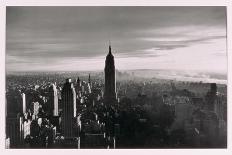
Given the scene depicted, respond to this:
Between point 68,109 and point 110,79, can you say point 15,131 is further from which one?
point 110,79

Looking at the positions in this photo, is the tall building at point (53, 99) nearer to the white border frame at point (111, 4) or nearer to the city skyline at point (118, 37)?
the city skyline at point (118, 37)

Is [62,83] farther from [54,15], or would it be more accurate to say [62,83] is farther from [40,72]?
[54,15]

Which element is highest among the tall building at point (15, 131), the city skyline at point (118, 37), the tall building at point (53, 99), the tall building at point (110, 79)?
the city skyline at point (118, 37)

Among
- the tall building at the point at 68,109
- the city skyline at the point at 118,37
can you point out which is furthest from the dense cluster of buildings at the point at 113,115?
the city skyline at the point at 118,37

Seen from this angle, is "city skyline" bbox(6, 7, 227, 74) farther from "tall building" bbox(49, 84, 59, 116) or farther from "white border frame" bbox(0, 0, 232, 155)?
"tall building" bbox(49, 84, 59, 116)

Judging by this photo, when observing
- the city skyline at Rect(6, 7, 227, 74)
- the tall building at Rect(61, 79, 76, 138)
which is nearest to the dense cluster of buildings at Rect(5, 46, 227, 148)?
Answer: the tall building at Rect(61, 79, 76, 138)

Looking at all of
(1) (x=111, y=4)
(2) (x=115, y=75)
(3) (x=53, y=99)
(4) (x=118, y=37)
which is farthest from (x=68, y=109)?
(1) (x=111, y=4)
